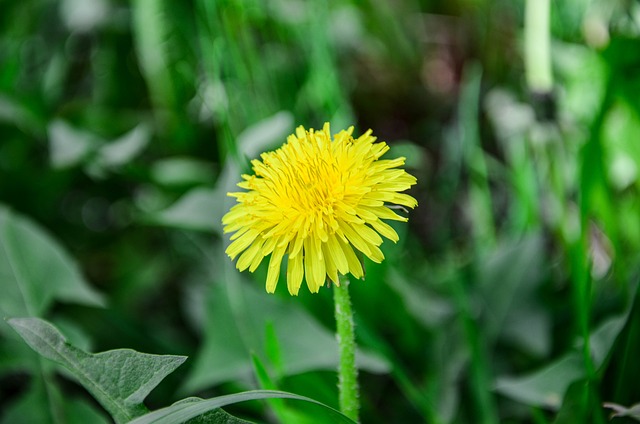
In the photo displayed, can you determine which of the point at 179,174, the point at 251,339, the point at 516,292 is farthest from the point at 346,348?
the point at 179,174

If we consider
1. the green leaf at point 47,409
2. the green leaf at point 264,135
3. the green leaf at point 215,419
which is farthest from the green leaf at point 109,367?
the green leaf at point 264,135

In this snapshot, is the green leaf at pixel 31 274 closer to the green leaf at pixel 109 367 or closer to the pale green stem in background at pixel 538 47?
the green leaf at pixel 109 367

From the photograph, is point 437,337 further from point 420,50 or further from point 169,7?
point 420,50

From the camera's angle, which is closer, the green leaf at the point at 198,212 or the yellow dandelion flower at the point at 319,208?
the yellow dandelion flower at the point at 319,208

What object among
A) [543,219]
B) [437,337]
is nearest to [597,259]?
[543,219]

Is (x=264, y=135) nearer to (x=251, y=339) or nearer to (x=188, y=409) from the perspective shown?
(x=251, y=339)

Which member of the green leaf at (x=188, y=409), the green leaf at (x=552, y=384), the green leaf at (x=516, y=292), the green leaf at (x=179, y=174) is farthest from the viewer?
the green leaf at (x=179, y=174)

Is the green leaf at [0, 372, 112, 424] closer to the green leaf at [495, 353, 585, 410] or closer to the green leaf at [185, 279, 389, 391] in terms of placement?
the green leaf at [185, 279, 389, 391]
